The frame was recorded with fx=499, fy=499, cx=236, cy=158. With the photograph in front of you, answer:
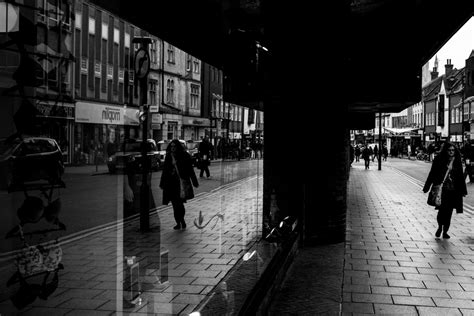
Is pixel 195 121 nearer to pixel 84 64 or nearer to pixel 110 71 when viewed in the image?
pixel 110 71

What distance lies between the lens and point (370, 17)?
9750 mm

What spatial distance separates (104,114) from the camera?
2.18 meters

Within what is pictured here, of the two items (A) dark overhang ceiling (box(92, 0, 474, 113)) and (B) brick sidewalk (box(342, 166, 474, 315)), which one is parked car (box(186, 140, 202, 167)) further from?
(B) brick sidewalk (box(342, 166, 474, 315))

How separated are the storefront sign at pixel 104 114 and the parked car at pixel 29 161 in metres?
0.17

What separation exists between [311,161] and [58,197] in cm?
613

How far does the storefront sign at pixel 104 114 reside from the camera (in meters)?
1.94

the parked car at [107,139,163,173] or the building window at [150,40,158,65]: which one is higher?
the building window at [150,40,158,65]

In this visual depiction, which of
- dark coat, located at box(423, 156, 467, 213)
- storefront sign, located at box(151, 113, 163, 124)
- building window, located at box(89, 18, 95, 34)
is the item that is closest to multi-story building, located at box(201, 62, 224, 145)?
storefront sign, located at box(151, 113, 163, 124)

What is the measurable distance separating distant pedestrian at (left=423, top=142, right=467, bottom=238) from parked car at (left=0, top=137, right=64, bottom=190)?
813cm

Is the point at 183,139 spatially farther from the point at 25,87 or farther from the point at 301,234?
the point at 301,234

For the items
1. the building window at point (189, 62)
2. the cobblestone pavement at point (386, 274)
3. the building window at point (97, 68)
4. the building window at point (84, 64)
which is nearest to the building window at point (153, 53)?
the building window at point (189, 62)

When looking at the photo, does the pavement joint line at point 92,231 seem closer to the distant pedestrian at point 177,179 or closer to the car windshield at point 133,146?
the distant pedestrian at point 177,179

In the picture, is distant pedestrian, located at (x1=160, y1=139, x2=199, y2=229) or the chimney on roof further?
the chimney on roof

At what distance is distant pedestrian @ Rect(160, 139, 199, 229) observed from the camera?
3.68 m
